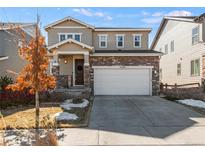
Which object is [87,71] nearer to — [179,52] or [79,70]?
[79,70]

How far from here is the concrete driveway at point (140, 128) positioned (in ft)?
25.9

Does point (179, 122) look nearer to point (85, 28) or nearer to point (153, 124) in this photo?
point (153, 124)

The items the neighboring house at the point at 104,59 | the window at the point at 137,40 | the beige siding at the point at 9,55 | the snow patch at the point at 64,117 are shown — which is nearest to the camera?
the snow patch at the point at 64,117

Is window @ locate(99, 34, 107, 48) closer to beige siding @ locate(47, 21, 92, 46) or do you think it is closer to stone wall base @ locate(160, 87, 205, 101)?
beige siding @ locate(47, 21, 92, 46)

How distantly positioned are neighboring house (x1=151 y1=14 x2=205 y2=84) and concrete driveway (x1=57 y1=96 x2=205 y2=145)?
7.93 meters

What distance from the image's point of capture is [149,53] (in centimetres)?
2080

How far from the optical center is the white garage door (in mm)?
20703

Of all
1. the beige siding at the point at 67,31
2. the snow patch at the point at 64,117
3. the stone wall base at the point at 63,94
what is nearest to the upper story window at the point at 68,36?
the beige siding at the point at 67,31

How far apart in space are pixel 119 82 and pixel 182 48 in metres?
6.85

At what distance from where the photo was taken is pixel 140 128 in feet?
31.0

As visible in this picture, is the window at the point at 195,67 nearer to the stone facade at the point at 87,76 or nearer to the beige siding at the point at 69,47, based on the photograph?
the stone facade at the point at 87,76

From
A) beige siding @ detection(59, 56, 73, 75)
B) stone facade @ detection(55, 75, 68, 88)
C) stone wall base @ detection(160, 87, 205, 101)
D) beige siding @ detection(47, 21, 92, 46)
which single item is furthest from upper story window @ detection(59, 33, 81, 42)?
stone wall base @ detection(160, 87, 205, 101)

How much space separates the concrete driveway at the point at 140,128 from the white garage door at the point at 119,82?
7346 millimetres

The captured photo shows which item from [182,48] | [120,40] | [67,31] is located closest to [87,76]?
[67,31]
